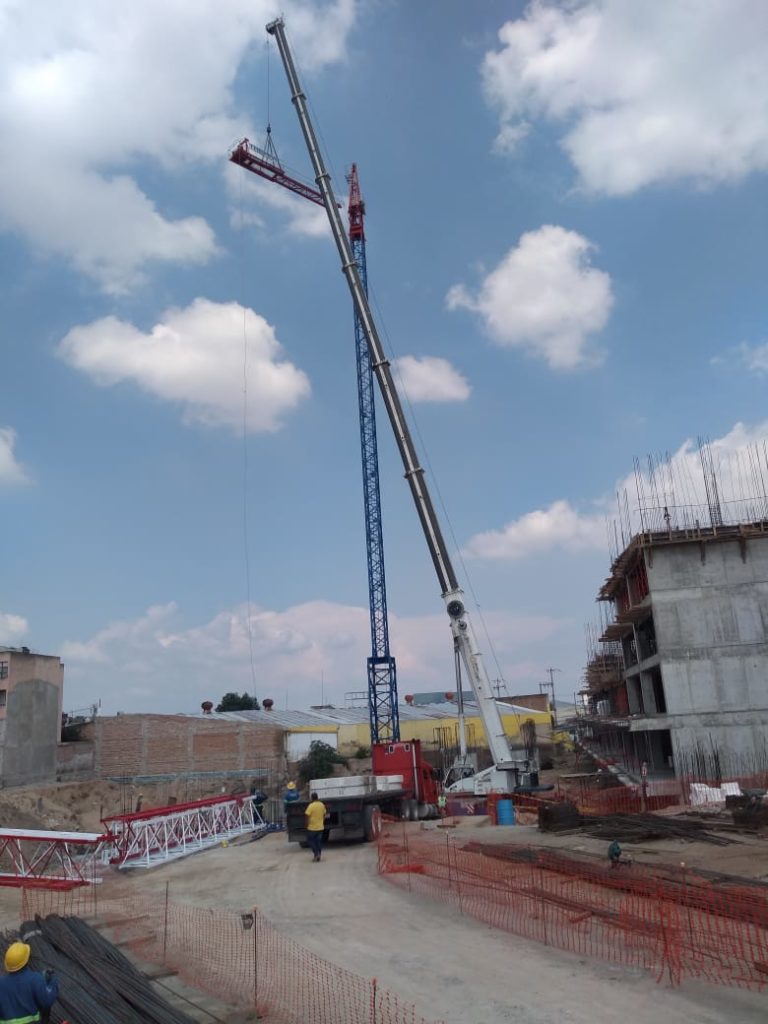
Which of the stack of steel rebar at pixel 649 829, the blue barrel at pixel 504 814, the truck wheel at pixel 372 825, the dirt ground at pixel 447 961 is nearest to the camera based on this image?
the dirt ground at pixel 447 961

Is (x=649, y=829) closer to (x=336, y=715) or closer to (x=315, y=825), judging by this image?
(x=315, y=825)

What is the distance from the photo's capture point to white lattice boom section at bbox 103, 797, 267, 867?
58.8 feet

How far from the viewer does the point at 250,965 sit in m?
9.06

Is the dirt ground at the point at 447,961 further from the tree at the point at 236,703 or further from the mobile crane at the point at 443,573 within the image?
the tree at the point at 236,703

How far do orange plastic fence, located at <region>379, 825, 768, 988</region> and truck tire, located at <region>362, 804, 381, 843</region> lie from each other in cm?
560

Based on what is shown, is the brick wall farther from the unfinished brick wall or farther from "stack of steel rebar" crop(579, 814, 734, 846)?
"stack of steel rebar" crop(579, 814, 734, 846)

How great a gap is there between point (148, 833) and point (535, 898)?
37.3 feet

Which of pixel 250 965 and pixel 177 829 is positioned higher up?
pixel 177 829

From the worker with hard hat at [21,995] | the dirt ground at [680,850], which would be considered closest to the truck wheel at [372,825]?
the dirt ground at [680,850]

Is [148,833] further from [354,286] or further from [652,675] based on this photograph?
[652,675]

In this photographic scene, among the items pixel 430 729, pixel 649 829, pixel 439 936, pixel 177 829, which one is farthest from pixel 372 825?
pixel 430 729

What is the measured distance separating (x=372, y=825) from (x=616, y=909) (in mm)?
10797

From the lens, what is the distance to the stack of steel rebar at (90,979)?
23.1ft

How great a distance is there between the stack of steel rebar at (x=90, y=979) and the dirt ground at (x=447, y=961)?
2.39 metres
